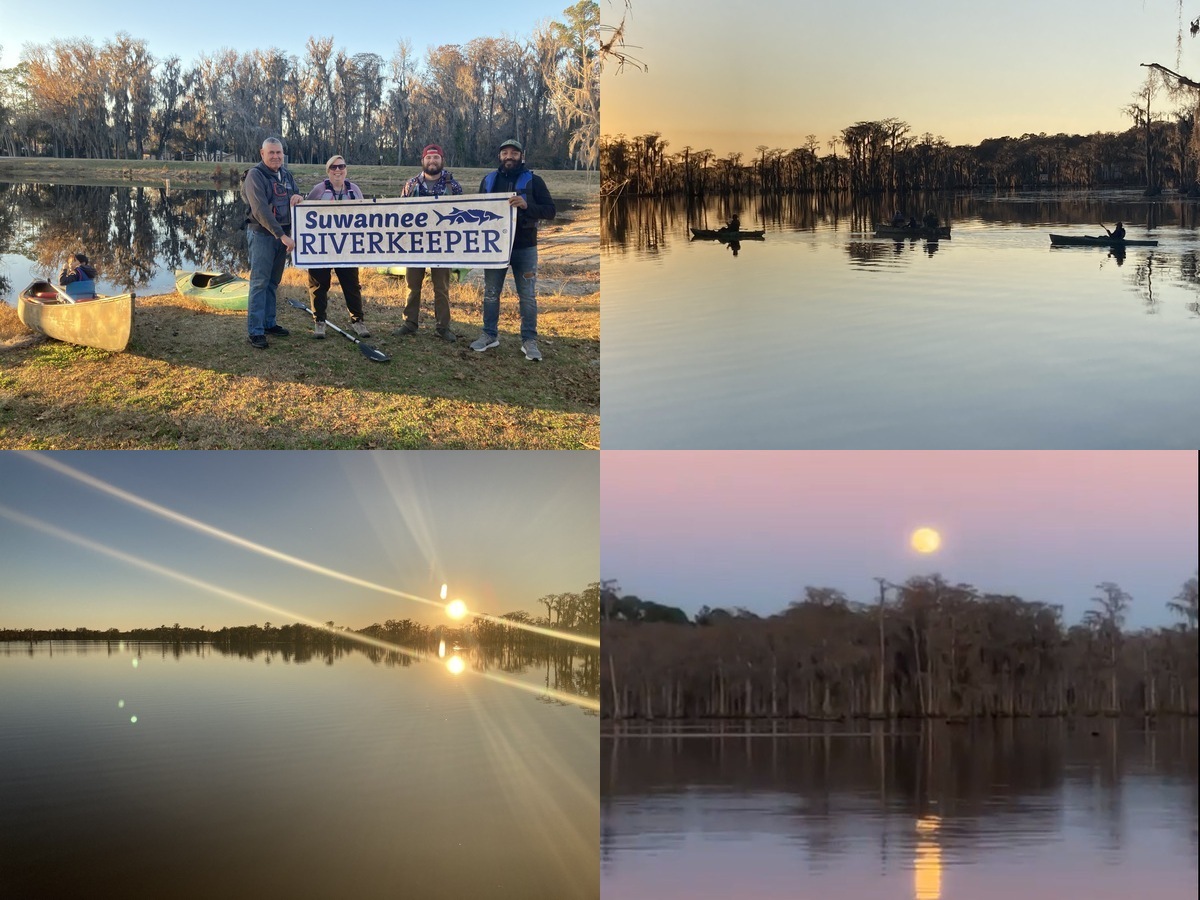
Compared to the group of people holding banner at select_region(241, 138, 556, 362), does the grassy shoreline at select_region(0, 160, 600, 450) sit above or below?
below

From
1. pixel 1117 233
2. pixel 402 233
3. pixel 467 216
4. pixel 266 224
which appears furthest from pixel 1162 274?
pixel 266 224

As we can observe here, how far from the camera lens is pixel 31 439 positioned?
24.3ft

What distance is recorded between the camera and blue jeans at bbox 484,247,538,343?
25.1ft

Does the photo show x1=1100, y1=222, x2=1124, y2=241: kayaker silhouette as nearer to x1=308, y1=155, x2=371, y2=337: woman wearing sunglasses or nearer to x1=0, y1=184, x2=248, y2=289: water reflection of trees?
x1=308, y1=155, x2=371, y2=337: woman wearing sunglasses

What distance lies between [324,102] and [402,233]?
51.5 inches

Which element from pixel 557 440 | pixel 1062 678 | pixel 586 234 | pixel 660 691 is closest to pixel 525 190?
pixel 586 234

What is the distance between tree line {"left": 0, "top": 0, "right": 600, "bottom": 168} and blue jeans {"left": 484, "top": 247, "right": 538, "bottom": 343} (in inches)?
38.1

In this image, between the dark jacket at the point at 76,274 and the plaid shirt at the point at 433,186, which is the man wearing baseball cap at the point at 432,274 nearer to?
the plaid shirt at the point at 433,186

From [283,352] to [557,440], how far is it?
2027 millimetres

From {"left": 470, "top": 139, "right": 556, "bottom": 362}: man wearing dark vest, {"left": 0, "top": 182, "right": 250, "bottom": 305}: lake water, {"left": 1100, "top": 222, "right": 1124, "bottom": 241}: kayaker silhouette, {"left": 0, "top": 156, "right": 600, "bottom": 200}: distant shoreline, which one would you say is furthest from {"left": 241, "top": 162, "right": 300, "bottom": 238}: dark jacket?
{"left": 1100, "top": 222, "right": 1124, "bottom": 241}: kayaker silhouette

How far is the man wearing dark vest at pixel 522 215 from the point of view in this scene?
24.8ft

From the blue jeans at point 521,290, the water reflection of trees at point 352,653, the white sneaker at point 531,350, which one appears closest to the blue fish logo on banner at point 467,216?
the blue jeans at point 521,290

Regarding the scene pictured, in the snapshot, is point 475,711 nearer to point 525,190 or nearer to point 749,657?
point 749,657

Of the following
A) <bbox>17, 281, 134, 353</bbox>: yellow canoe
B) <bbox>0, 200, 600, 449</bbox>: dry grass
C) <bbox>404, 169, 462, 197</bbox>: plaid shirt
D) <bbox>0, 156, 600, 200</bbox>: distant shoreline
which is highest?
<bbox>0, 156, 600, 200</bbox>: distant shoreline
